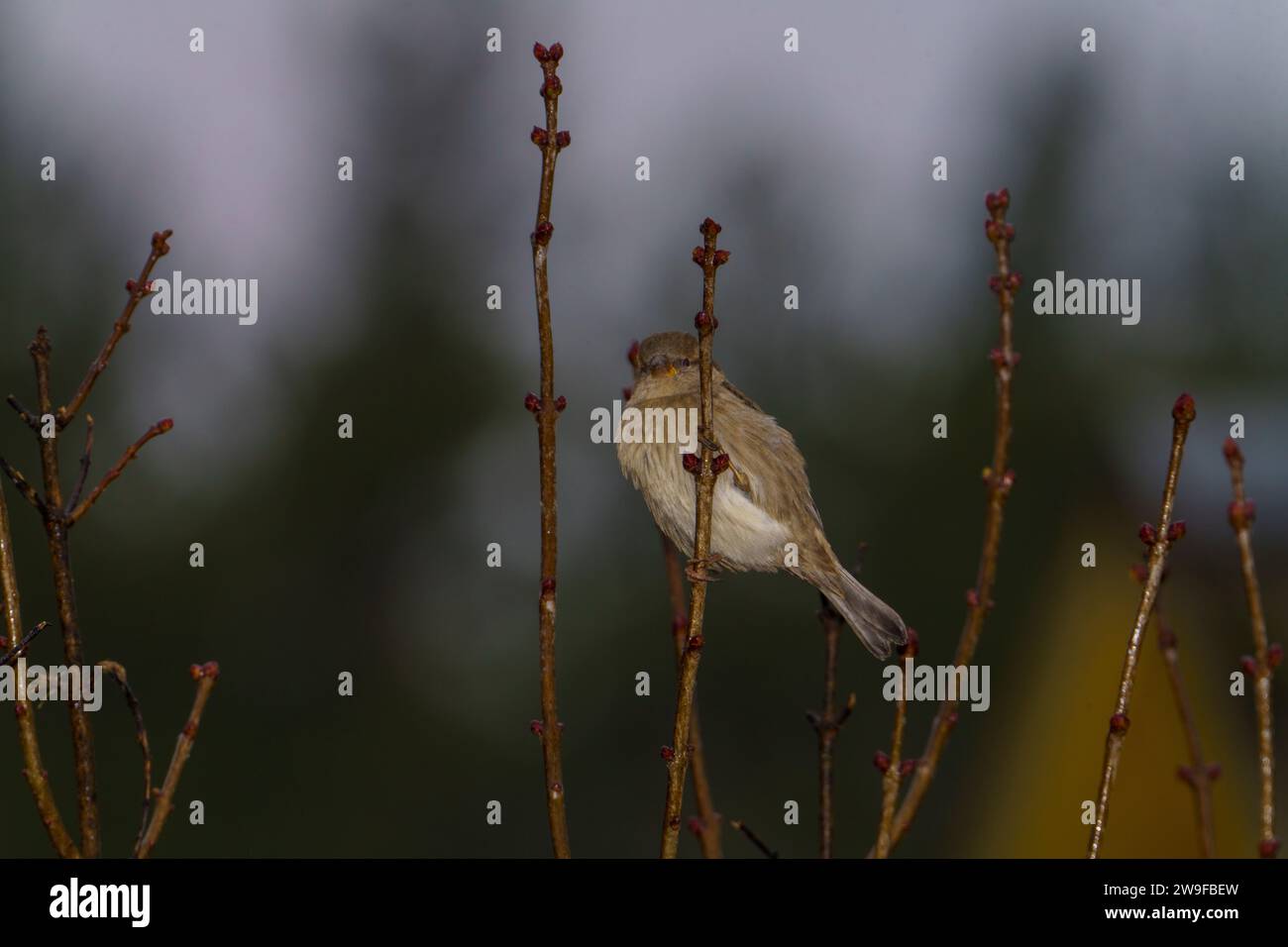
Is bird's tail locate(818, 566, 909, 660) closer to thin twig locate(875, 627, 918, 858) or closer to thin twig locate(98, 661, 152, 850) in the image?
thin twig locate(875, 627, 918, 858)

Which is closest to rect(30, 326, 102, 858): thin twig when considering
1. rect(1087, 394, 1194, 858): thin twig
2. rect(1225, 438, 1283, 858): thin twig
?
rect(1087, 394, 1194, 858): thin twig

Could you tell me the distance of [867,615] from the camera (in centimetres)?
469

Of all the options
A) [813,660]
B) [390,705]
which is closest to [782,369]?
[813,660]

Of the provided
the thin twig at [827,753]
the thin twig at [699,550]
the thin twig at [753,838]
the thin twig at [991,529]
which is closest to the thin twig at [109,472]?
the thin twig at [699,550]

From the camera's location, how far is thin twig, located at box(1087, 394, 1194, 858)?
2.12 metres

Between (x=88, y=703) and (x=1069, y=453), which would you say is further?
(x=1069, y=453)

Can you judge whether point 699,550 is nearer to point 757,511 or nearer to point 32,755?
point 32,755

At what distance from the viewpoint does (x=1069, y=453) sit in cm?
1498

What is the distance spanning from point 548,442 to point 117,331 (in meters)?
0.86

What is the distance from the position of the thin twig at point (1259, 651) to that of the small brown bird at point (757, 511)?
247 cm

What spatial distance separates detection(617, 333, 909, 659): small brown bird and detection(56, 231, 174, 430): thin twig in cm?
230

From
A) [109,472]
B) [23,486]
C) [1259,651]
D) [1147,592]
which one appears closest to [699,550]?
[1147,592]
